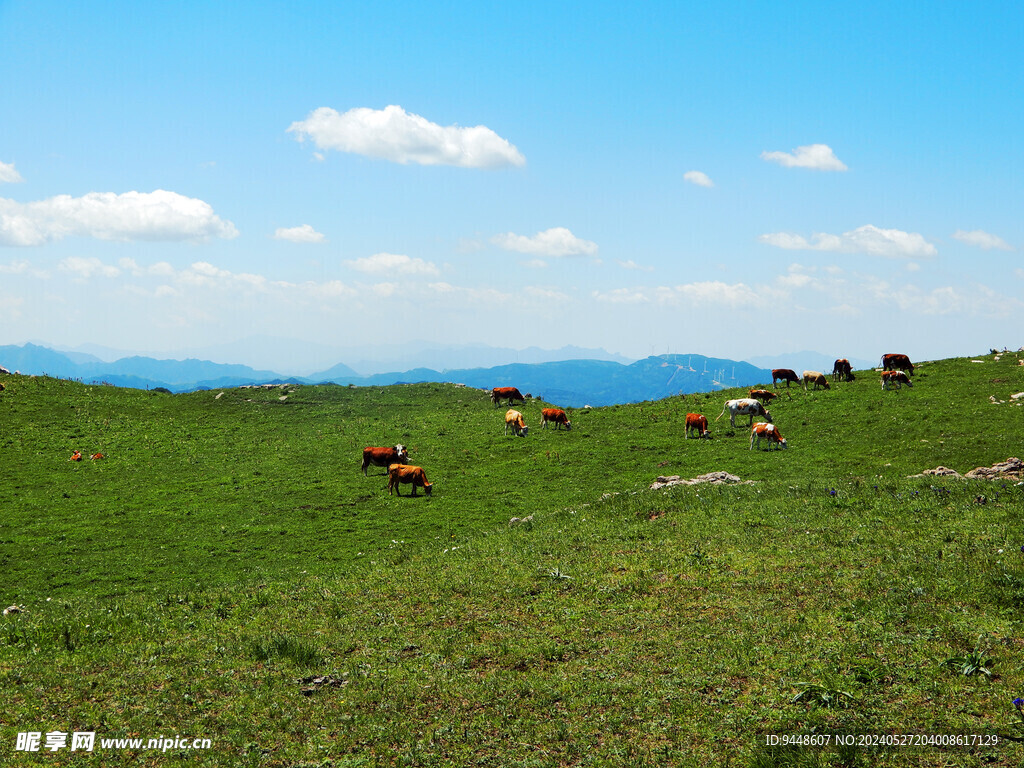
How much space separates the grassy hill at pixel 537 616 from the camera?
31.7 feet

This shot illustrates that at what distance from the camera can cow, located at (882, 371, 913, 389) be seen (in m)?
45.9

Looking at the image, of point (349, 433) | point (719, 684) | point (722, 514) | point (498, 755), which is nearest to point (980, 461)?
point (722, 514)

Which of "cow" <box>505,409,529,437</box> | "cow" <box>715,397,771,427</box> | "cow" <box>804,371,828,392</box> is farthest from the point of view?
"cow" <box>804,371,828,392</box>

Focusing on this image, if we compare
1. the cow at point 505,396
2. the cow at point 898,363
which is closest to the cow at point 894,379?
the cow at point 898,363

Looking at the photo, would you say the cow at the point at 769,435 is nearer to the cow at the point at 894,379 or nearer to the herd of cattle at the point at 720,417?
the herd of cattle at the point at 720,417

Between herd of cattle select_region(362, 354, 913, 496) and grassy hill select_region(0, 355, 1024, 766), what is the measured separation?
74.3 inches

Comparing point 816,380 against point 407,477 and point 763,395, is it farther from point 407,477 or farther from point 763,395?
point 407,477

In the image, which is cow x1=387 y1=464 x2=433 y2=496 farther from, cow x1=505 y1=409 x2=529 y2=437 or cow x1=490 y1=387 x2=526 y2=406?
cow x1=490 y1=387 x2=526 y2=406

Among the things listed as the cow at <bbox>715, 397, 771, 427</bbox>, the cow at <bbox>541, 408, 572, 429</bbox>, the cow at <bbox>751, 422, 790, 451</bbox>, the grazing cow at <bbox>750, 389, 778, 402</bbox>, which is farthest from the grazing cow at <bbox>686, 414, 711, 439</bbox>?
the cow at <bbox>541, 408, 572, 429</bbox>

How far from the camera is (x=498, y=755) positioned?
373 inches

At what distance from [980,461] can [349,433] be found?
38.5 metres

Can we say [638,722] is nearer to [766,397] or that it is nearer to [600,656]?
[600,656]

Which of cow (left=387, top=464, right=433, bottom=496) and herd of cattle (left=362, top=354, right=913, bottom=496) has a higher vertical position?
herd of cattle (left=362, top=354, right=913, bottom=496)

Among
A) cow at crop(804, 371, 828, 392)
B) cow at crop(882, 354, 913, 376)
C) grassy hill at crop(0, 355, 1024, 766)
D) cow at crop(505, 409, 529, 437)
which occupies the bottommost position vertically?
grassy hill at crop(0, 355, 1024, 766)
